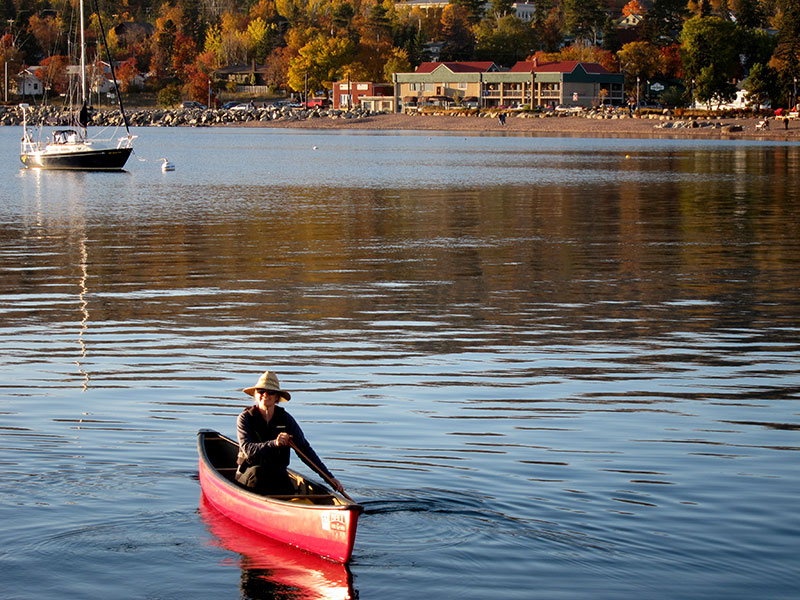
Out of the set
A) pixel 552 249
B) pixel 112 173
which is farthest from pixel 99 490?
pixel 112 173

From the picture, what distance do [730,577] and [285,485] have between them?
4.92 m

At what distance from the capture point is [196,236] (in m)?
41.3

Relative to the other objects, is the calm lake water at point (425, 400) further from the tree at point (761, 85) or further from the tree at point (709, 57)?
the tree at point (709, 57)

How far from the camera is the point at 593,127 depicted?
162 metres

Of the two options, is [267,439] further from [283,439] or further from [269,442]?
[283,439]

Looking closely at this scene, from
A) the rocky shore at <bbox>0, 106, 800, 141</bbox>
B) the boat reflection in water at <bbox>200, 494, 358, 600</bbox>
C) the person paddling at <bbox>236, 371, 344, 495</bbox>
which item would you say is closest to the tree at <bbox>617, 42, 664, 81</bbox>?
the rocky shore at <bbox>0, 106, 800, 141</bbox>

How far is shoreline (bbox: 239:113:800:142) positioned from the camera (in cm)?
13688

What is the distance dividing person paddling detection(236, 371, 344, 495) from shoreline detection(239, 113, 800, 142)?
122339 mm

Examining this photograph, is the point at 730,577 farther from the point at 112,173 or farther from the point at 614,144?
the point at 614,144

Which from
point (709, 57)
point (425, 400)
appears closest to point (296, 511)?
point (425, 400)

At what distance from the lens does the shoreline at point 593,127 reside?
136875mm

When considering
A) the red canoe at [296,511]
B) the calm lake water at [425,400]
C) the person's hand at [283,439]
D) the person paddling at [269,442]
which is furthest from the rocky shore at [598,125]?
the person's hand at [283,439]

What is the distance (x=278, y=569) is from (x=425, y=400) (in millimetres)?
6482

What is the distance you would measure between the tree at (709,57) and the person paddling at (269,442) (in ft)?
496
